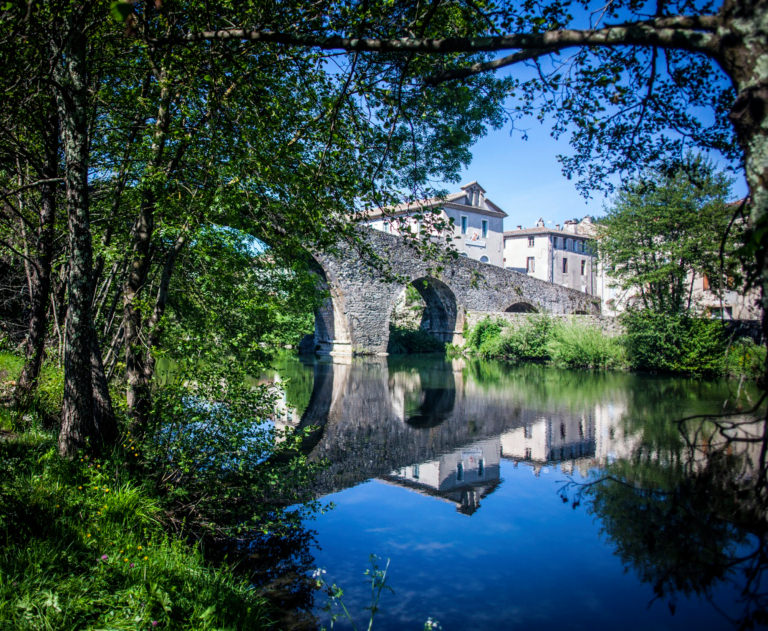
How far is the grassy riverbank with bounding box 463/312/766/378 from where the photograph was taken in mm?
15016

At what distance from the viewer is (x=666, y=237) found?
15.9 meters

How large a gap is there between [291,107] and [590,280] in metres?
41.1

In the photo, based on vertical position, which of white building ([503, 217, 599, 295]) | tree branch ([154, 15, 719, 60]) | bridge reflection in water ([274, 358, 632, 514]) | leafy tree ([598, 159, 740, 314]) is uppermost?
white building ([503, 217, 599, 295])

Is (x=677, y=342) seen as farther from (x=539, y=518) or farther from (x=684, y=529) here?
(x=684, y=529)

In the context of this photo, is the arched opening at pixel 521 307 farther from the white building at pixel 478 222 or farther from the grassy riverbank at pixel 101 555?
the grassy riverbank at pixel 101 555

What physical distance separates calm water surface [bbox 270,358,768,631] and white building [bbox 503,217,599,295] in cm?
2988

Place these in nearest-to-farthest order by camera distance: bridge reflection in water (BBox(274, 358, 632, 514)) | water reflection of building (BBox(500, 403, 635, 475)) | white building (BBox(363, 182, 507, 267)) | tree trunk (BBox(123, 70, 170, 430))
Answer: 1. tree trunk (BBox(123, 70, 170, 430))
2. bridge reflection in water (BBox(274, 358, 632, 514))
3. water reflection of building (BBox(500, 403, 635, 475))
4. white building (BBox(363, 182, 507, 267))

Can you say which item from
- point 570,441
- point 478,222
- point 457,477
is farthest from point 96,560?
point 478,222

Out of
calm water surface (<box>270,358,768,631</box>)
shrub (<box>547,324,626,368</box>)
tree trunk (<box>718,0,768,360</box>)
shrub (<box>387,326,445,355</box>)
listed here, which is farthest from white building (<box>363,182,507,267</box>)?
tree trunk (<box>718,0,768,360</box>)

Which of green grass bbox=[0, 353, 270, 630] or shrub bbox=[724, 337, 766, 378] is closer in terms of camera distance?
shrub bbox=[724, 337, 766, 378]

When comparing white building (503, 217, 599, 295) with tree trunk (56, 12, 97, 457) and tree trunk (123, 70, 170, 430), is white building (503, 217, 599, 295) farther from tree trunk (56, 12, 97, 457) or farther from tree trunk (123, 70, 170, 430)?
tree trunk (56, 12, 97, 457)

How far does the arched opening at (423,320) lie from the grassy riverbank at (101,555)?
2018 centimetres

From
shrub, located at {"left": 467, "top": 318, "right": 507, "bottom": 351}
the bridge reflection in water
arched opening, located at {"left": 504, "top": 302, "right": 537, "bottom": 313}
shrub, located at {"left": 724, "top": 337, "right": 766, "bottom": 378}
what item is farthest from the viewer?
arched opening, located at {"left": 504, "top": 302, "right": 537, "bottom": 313}

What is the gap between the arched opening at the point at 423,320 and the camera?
24.5 metres
